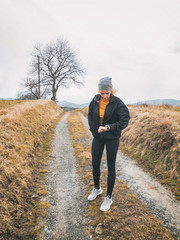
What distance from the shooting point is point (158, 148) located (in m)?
5.57

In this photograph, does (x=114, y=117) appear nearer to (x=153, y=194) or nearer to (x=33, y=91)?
(x=153, y=194)

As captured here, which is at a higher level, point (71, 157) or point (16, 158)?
point (16, 158)

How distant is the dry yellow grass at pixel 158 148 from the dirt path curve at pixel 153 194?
29 cm

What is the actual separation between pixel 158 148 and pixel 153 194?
2286mm

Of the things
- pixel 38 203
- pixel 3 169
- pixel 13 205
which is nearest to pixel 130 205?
pixel 38 203

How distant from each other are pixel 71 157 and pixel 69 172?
1.27 m

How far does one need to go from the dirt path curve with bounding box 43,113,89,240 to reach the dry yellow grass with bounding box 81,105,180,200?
2530mm

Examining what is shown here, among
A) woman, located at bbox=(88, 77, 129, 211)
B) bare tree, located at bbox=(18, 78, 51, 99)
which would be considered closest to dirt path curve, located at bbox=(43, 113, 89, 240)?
woman, located at bbox=(88, 77, 129, 211)

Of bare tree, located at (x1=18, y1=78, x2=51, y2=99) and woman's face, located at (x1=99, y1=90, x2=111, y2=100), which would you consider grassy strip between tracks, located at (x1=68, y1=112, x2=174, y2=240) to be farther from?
bare tree, located at (x1=18, y1=78, x2=51, y2=99)

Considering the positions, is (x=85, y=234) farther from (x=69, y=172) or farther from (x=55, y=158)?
(x=55, y=158)

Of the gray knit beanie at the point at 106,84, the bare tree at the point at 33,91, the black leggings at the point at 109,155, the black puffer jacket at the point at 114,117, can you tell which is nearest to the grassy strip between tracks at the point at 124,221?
the black leggings at the point at 109,155

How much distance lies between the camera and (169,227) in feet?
Answer: 8.93

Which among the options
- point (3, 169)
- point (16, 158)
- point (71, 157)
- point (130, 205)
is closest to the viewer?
point (130, 205)

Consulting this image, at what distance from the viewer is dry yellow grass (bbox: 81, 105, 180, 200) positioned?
4429 millimetres
